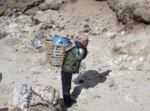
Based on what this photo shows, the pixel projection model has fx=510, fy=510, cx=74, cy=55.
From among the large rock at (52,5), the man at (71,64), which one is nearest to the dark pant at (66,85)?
the man at (71,64)

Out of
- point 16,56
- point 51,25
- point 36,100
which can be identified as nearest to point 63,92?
point 36,100

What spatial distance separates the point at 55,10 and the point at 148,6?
2.80 metres

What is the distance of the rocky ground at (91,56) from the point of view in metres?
9.19

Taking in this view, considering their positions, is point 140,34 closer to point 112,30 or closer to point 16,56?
point 112,30

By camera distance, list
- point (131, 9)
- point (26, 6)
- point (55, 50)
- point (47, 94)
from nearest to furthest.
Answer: point (47, 94) → point (55, 50) → point (131, 9) → point (26, 6)

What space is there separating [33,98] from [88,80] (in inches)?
81.6

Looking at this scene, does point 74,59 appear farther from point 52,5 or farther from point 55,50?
point 52,5

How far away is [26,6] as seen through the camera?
13.6 metres

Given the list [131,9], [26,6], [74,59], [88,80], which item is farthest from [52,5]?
[74,59]

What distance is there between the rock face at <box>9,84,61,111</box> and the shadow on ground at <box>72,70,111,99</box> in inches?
40.9

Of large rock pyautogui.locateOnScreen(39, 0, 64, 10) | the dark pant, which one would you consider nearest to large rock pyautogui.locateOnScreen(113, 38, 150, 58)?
the dark pant

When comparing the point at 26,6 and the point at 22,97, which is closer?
the point at 22,97

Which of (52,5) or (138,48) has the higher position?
(138,48)

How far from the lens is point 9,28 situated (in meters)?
13.1
